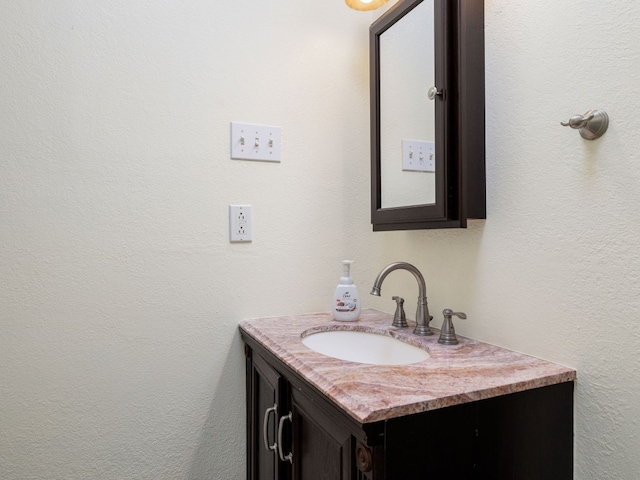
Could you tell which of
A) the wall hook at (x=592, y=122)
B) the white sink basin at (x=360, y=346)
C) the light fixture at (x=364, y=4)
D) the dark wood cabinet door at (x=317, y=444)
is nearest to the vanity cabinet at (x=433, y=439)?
the dark wood cabinet door at (x=317, y=444)

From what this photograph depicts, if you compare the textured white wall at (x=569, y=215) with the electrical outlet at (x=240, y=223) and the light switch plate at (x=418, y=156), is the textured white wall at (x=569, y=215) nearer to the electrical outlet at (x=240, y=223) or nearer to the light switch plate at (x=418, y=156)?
the light switch plate at (x=418, y=156)

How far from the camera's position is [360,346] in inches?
46.0

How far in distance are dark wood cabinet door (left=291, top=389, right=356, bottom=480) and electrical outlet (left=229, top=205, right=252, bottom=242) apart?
21.2 inches

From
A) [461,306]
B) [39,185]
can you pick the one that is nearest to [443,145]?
[461,306]

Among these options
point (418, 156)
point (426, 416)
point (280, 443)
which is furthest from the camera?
point (418, 156)

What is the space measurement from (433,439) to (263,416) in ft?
2.00

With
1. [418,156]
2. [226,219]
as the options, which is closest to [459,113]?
[418,156]

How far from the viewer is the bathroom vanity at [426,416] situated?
25.1 inches

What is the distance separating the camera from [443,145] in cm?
99

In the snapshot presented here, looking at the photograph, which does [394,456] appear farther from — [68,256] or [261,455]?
[68,256]

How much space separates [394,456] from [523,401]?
275 mm

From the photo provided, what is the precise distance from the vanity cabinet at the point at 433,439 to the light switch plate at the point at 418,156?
565mm

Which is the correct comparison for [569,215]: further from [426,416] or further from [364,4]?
[364,4]

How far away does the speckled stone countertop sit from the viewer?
65 cm
